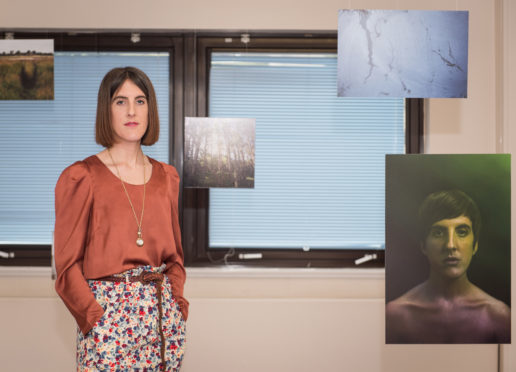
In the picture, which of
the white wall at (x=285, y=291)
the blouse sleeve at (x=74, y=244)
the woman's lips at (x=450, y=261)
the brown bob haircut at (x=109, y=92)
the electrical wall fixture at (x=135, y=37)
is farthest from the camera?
the electrical wall fixture at (x=135, y=37)

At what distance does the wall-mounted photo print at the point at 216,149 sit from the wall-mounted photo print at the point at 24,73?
2.24ft

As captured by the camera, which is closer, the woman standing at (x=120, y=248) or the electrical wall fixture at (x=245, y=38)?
the woman standing at (x=120, y=248)

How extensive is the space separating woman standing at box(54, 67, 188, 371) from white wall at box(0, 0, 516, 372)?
3.20ft

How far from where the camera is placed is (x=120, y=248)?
1.42 m

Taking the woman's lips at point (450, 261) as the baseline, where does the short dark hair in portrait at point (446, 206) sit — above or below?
above

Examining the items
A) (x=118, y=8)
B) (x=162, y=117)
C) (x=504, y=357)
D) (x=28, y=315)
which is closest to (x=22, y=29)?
(x=118, y=8)

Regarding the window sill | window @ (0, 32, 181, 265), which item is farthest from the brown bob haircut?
the window sill

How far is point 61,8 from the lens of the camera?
97.3 inches

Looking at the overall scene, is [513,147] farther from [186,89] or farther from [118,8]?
[118,8]

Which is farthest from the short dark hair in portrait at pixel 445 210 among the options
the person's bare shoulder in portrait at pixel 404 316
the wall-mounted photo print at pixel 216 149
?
the wall-mounted photo print at pixel 216 149

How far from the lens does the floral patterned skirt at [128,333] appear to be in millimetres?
1383

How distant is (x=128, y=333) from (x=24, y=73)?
1.51 m

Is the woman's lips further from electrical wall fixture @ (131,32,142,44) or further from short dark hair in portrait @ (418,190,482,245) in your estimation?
electrical wall fixture @ (131,32,142,44)

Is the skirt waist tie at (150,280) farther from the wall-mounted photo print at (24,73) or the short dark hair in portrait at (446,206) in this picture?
the wall-mounted photo print at (24,73)
